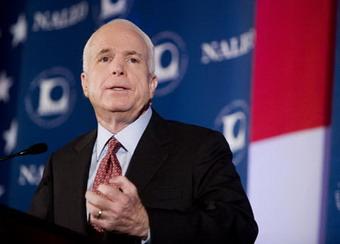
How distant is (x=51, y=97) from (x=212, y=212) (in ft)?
7.64

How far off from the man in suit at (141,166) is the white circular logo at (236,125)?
2.70ft

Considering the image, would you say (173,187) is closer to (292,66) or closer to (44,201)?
(44,201)

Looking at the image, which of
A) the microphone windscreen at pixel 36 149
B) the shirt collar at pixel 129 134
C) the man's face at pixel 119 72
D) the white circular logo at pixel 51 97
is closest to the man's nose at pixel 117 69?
the man's face at pixel 119 72

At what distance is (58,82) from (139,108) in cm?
186

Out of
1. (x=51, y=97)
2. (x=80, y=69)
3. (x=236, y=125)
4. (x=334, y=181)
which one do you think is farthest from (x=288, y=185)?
(x=51, y=97)

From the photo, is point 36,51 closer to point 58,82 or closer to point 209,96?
point 58,82

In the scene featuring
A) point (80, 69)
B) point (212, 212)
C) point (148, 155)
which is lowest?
point (212, 212)

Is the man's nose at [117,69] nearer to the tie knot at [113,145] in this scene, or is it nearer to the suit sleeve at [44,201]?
the tie knot at [113,145]

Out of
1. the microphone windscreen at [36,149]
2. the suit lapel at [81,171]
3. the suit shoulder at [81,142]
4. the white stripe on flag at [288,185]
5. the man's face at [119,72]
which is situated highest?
the man's face at [119,72]

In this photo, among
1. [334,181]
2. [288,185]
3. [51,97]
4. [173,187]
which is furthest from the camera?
[51,97]

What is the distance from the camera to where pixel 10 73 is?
13.4ft

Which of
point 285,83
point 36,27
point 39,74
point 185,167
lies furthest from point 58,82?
point 185,167

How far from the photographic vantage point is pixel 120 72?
187cm

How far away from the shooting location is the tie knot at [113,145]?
1838mm
